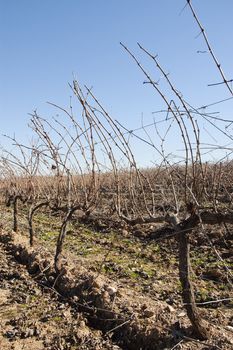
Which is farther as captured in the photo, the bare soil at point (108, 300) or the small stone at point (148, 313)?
the small stone at point (148, 313)

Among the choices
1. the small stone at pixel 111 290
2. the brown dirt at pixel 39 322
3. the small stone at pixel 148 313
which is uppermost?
the small stone at pixel 111 290

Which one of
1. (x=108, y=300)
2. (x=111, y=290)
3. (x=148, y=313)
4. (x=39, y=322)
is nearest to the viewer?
(x=148, y=313)

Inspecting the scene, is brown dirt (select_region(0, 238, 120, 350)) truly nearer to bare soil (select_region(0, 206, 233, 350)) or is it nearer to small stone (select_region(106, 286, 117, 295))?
bare soil (select_region(0, 206, 233, 350))

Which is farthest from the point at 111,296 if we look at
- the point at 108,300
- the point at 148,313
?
the point at 148,313

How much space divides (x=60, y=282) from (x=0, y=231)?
3992 mm

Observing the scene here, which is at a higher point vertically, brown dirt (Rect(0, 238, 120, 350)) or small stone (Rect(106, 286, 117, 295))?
small stone (Rect(106, 286, 117, 295))

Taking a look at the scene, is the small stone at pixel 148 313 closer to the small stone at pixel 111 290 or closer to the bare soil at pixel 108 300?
the bare soil at pixel 108 300

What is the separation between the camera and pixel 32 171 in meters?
7.59

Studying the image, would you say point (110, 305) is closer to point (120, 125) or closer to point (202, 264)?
point (120, 125)

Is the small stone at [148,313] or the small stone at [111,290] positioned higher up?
the small stone at [111,290]

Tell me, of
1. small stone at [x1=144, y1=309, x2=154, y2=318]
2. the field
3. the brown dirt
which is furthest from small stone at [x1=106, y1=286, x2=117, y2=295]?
small stone at [x1=144, y1=309, x2=154, y2=318]

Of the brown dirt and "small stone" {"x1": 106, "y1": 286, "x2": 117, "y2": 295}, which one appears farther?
"small stone" {"x1": 106, "y1": 286, "x2": 117, "y2": 295}

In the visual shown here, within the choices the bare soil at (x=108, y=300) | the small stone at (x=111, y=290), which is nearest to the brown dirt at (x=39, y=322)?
the bare soil at (x=108, y=300)

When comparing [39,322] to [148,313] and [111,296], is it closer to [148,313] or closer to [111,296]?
[111,296]
